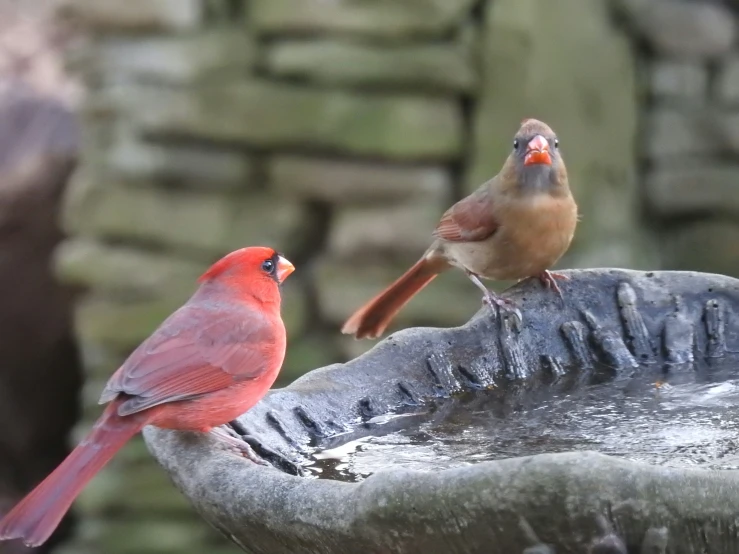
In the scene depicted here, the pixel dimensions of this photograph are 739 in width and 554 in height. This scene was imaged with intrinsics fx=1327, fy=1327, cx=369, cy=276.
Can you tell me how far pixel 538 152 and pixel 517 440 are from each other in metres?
1.08

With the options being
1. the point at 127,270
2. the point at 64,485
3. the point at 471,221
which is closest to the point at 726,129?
the point at 471,221

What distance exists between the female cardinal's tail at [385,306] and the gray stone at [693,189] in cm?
170

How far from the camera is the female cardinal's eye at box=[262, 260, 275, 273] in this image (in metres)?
A: 3.05

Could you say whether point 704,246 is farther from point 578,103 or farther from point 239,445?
point 239,445

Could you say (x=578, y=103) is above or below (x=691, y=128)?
above

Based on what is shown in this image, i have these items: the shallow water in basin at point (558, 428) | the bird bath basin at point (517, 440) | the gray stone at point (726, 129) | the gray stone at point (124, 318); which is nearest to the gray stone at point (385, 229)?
the gray stone at point (124, 318)

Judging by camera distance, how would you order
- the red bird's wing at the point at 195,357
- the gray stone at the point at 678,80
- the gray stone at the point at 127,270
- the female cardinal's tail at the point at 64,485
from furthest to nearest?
the gray stone at the point at 678,80
the gray stone at the point at 127,270
the red bird's wing at the point at 195,357
the female cardinal's tail at the point at 64,485

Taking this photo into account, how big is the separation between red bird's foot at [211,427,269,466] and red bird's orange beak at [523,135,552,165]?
1285 millimetres

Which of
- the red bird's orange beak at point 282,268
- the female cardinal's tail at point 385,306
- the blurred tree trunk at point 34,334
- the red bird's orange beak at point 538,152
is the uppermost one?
the red bird's orange beak at point 538,152

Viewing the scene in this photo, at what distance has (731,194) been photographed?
5215mm

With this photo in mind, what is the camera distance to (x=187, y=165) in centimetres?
509

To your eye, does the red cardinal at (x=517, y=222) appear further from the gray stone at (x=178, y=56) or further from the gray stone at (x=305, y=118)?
the gray stone at (x=178, y=56)

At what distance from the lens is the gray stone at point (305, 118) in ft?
16.0

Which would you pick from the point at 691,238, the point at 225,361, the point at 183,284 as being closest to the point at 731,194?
the point at 691,238
